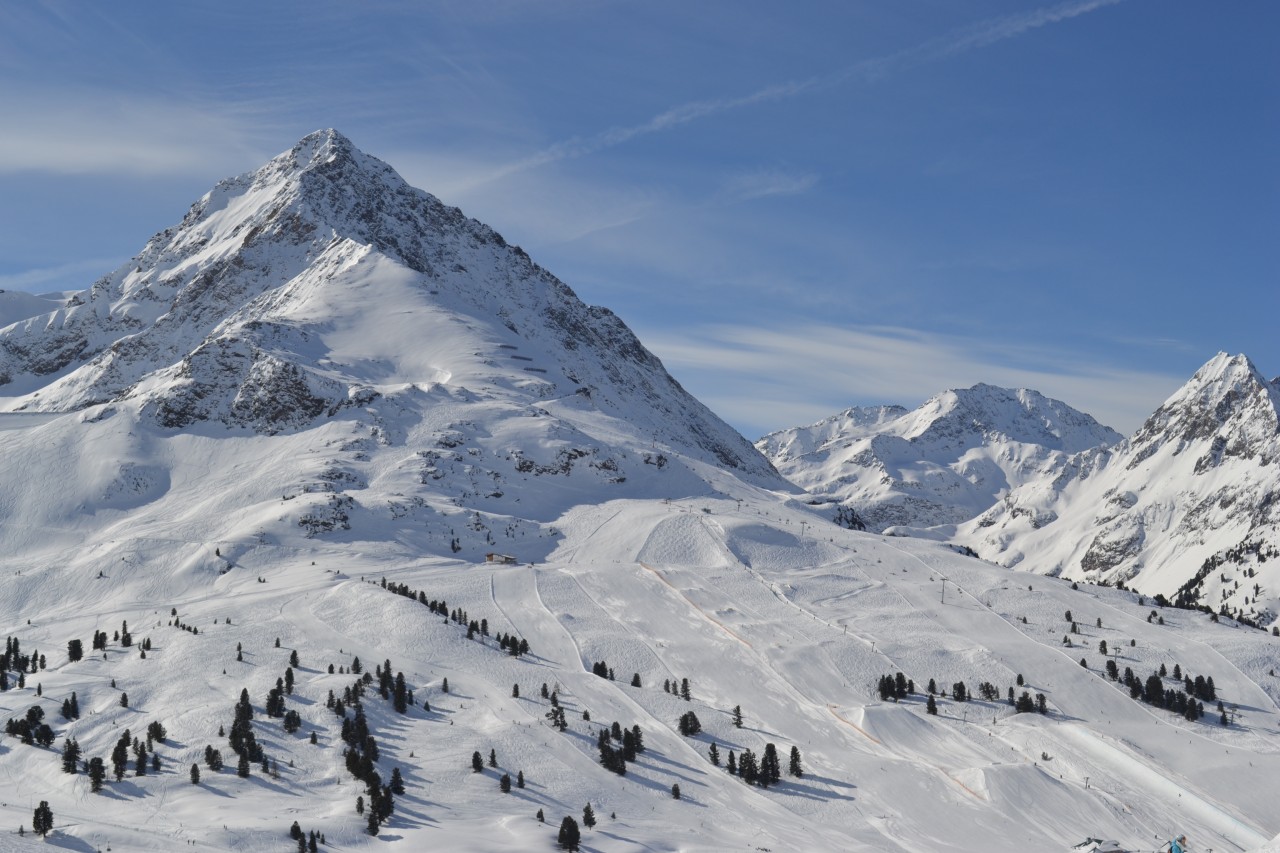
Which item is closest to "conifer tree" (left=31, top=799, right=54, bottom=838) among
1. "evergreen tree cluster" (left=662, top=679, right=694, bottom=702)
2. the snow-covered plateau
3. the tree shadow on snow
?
the tree shadow on snow

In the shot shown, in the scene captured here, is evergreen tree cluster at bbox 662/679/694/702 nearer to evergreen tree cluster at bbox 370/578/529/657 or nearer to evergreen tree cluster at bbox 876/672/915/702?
evergreen tree cluster at bbox 370/578/529/657

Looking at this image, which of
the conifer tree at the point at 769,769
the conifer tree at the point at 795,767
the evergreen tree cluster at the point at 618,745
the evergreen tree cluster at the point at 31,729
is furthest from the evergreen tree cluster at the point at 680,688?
the evergreen tree cluster at the point at 31,729

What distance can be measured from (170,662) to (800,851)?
45.2 meters

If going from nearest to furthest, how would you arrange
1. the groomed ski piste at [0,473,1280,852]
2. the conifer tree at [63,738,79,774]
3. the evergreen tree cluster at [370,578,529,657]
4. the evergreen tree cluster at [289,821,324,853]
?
1. the evergreen tree cluster at [289,821,324,853]
2. the conifer tree at [63,738,79,774]
3. the groomed ski piste at [0,473,1280,852]
4. the evergreen tree cluster at [370,578,529,657]

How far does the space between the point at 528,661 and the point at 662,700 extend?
12351mm

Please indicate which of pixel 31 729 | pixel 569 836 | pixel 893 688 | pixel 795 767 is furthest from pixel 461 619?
pixel 569 836

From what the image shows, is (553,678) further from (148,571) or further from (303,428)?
(303,428)

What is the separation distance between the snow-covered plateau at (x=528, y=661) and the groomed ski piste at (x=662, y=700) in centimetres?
33

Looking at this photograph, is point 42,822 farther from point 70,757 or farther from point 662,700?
point 662,700

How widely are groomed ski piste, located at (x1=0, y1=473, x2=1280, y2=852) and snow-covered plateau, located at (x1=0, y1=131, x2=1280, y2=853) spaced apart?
328 mm

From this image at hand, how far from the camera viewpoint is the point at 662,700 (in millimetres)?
75812

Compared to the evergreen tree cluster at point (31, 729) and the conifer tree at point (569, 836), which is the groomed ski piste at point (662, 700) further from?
the evergreen tree cluster at point (31, 729)

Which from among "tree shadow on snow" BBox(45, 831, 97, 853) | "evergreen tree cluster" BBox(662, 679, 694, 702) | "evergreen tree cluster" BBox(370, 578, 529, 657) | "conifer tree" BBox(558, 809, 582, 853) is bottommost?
"tree shadow on snow" BBox(45, 831, 97, 853)

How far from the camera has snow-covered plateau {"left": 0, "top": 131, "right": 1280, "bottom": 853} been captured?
54594 millimetres
